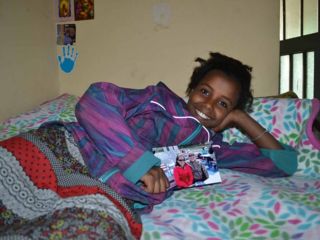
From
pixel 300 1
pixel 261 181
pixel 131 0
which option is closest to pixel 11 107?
pixel 131 0

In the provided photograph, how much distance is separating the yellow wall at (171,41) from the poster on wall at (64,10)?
0.08 m

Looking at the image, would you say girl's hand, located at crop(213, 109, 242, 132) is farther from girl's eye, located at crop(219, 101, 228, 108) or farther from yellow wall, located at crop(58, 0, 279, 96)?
yellow wall, located at crop(58, 0, 279, 96)

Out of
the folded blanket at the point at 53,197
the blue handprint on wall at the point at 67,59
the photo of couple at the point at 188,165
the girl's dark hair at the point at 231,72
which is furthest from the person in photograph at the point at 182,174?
the blue handprint on wall at the point at 67,59

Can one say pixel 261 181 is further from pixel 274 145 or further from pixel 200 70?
pixel 200 70

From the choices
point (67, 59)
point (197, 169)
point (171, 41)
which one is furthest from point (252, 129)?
point (67, 59)

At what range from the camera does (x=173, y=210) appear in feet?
2.78

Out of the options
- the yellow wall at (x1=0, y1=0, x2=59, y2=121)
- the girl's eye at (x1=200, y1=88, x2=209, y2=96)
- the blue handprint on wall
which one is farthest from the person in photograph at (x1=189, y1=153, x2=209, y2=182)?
the blue handprint on wall

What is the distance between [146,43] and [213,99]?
71 centimetres

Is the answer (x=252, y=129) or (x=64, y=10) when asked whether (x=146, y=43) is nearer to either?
(x=64, y=10)

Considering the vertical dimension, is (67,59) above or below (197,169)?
above

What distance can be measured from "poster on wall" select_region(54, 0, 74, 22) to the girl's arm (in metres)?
1.01

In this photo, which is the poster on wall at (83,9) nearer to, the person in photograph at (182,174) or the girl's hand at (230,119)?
the girl's hand at (230,119)

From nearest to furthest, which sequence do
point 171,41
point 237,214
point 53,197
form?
point 53,197
point 237,214
point 171,41

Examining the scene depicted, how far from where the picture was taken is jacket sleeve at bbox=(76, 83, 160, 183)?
31.5 inches
